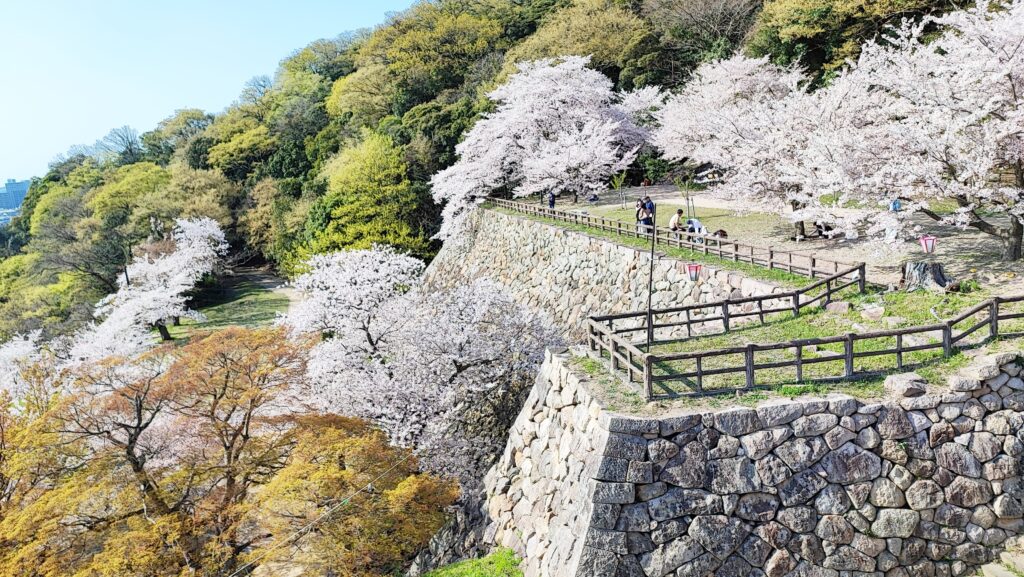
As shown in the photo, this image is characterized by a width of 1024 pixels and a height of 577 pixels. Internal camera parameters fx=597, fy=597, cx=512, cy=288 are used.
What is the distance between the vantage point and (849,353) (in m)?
7.12

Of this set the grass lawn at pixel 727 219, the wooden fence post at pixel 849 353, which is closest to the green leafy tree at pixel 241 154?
the grass lawn at pixel 727 219

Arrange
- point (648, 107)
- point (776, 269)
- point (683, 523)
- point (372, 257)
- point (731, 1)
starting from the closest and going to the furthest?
point (683, 523)
point (776, 269)
point (372, 257)
point (648, 107)
point (731, 1)

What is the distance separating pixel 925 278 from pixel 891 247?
3.02m

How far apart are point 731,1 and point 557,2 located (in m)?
16.7

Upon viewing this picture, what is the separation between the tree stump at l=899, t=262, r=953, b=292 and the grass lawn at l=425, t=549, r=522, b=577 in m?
7.60

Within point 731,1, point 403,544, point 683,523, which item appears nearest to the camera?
point 683,523

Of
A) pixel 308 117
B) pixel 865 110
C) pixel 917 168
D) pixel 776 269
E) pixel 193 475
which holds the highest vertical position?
pixel 308 117

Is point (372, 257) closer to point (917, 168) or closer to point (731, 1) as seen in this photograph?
point (917, 168)

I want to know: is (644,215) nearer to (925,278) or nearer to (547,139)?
(925,278)

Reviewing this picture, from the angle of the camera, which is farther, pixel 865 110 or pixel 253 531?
pixel 865 110

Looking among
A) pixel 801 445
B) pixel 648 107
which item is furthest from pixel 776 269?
pixel 648 107

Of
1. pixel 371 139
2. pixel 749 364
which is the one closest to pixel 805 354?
pixel 749 364

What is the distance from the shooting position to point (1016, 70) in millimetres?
9891

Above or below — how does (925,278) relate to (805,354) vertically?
above
